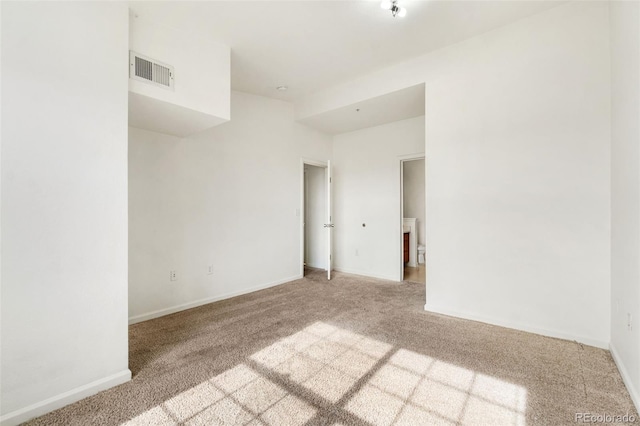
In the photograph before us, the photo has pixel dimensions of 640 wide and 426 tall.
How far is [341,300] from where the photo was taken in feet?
11.7

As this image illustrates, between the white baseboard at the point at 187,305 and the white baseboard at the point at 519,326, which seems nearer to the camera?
the white baseboard at the point at 519,326

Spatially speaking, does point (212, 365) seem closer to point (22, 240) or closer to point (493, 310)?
point (22, 240)

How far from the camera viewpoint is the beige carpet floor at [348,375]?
5.15 feet

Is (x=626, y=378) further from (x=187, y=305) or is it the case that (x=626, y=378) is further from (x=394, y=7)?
(x=187, y=305)

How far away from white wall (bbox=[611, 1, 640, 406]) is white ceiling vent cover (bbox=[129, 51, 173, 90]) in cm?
314

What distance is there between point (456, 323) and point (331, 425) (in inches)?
73.5

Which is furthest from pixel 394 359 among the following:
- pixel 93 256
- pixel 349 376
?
pixel 93 256

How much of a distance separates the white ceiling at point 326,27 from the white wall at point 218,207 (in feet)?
3.13

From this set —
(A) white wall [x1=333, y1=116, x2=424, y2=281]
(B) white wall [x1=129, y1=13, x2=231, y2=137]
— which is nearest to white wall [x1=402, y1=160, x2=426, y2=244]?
(A) white wall [x1=333, y1=116, x2=424, y2=281]

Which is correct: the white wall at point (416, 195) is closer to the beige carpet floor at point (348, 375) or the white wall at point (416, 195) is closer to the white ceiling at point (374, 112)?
the white ceiling at point (374, 112)

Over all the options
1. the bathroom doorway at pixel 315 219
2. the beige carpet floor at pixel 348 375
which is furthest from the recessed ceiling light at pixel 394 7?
the bathroom doorway at pixel 315 219

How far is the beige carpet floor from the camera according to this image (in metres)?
1.57

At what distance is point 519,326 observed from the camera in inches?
105

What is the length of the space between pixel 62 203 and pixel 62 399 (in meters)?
1.14
